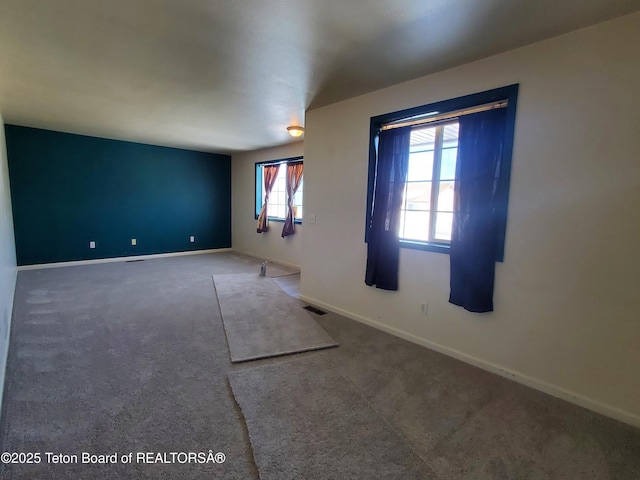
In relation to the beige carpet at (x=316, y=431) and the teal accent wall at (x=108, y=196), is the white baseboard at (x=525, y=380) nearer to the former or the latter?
the beige carpet at (x=316, y=431)

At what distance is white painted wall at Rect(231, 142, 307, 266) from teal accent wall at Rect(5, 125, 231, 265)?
31 centimetres

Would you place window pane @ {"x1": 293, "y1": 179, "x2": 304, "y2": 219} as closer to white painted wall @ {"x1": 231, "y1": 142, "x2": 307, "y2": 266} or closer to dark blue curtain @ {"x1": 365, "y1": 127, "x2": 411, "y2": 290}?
white painted wall @ {"x1": 231, "y1": 142, "x2": 307, "y2": 266}

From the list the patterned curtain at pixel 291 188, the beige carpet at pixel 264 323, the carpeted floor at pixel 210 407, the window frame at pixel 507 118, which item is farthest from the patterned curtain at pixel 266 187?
the window frame at pixel 507 118

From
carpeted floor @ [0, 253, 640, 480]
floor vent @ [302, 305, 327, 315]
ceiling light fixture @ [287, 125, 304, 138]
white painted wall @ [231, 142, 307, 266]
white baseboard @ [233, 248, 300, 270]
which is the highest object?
ceiling light fixture @ [287, 125, 304, 138]

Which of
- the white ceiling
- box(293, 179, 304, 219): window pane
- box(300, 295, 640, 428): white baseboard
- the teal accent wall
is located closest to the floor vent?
box(300, 295, 640, 428): white baseboard

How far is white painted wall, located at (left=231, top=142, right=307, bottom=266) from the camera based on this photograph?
5.71 m

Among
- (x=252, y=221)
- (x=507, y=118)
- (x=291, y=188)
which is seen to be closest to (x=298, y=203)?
(x=291, y=188)

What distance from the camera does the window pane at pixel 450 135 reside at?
2455mm

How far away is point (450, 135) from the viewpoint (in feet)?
8.18

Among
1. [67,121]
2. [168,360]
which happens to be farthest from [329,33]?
[67,121]

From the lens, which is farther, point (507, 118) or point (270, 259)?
point (270, 259)

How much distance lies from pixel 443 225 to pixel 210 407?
2243 mm

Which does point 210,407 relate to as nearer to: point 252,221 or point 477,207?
point 477,207

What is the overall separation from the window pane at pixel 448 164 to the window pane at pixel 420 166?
106 mm
